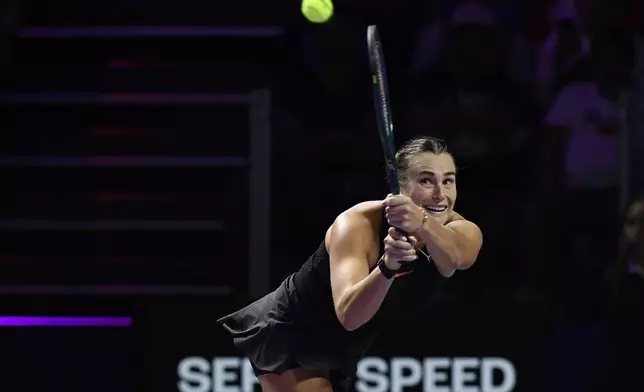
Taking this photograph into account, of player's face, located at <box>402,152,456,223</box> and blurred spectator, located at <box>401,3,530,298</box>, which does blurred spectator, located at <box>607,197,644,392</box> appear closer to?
blurred spectator, located at <box>401,3,530,298</box>

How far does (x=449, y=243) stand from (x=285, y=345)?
765mm

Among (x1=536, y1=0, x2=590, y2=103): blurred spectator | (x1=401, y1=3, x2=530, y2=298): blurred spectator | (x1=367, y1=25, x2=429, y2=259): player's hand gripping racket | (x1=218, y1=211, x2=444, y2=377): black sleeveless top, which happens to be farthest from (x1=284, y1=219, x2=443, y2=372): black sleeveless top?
(x1=536, y1=0, x2=590, y2=103): blurred spectator

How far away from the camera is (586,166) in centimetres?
629

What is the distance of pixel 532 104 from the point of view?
643 centimetres

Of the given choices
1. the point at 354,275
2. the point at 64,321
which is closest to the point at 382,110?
the point at 354,275

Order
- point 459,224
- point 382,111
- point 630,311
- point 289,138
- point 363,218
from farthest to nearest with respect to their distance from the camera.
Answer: point 289,138 < point 630,311 < point 459,224 < point 363,218 < point 382,111

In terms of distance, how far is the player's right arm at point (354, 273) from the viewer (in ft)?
11.2

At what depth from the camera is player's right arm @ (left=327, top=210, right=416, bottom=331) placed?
341 centimetres

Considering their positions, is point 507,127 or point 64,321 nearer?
point 64,321

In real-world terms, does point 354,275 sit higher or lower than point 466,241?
lower

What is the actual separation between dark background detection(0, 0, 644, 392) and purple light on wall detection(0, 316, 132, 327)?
46cm

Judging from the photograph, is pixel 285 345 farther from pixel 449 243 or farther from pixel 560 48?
pixel 560 48

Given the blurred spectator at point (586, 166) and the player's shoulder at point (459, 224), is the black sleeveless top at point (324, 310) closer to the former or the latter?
the player's shoulder at point (459, 224)

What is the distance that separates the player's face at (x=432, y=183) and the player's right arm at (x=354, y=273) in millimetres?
186
